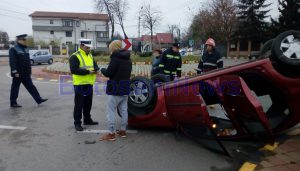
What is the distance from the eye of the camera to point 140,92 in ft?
16.9

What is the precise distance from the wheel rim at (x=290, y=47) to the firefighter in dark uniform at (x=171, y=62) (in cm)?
295

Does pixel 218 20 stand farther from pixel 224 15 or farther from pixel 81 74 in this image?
pixel 81 74

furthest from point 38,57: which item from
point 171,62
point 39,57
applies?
point 171,62

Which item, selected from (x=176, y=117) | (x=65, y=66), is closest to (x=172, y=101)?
(x=176, y=117)

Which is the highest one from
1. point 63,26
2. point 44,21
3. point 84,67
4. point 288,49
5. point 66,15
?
point 66,15

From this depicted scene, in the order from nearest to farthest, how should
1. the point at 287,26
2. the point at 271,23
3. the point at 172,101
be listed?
1. the point at 172,101
2. the point at 287,26
3. the point at 271,23

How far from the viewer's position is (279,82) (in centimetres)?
419

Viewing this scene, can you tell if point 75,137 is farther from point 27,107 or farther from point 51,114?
point 27,107

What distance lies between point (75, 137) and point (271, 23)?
Answer: 41.5 meters

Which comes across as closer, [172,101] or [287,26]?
[172,101]

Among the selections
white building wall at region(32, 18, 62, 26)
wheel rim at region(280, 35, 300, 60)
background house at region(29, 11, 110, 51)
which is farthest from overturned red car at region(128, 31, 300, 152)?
white building wall at region(32, 18, 62, 26)

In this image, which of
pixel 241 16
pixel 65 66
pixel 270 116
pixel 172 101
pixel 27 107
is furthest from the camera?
pixel 241 16

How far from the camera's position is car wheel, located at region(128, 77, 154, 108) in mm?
5031

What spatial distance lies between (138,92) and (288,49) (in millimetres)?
2411
